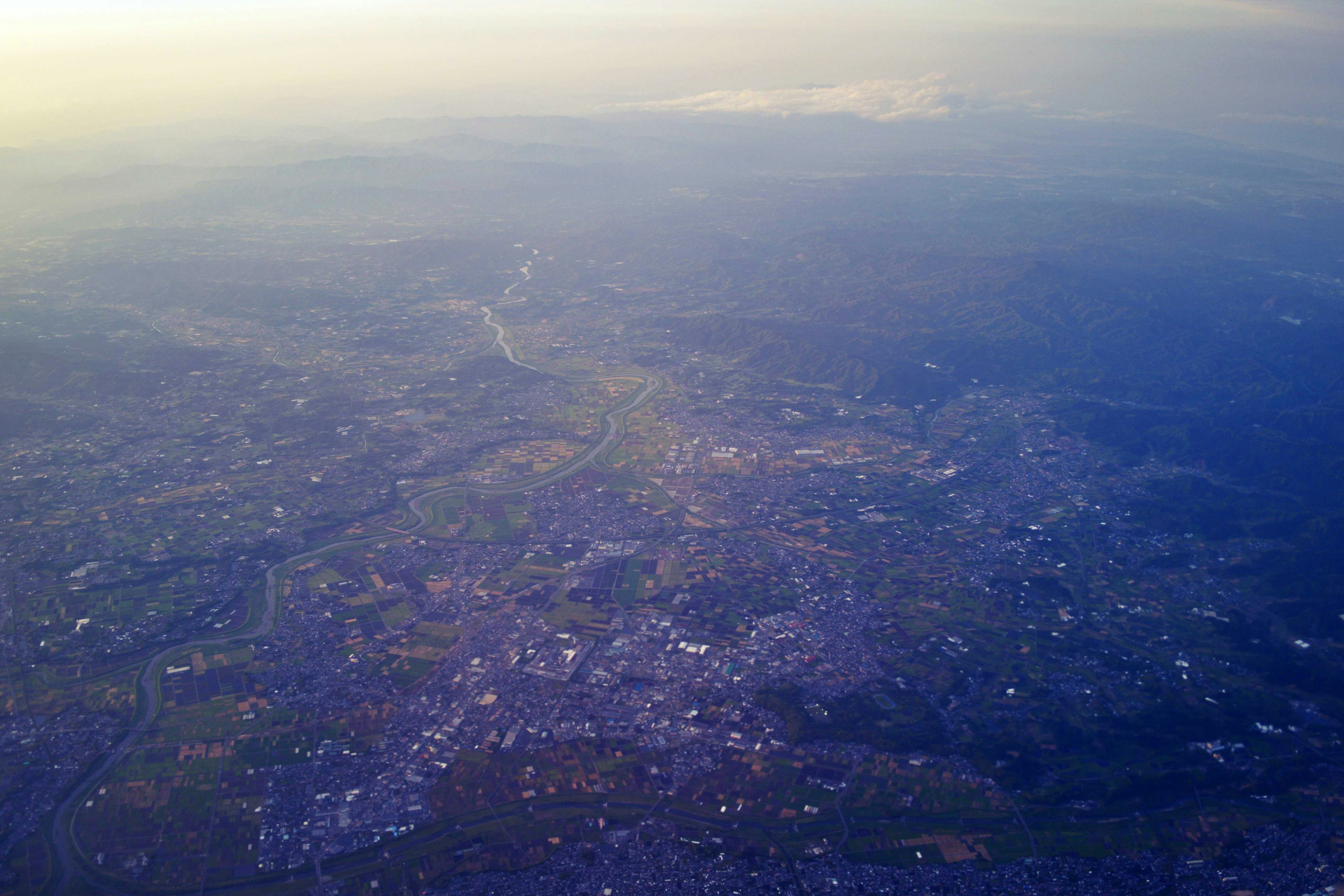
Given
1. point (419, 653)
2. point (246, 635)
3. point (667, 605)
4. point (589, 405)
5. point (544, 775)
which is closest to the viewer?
point (544, 775)

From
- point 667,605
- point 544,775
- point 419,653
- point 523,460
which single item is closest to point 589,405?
point 523,460

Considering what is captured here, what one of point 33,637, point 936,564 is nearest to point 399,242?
point 33,637

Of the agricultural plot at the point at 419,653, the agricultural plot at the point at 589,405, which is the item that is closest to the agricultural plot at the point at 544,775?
the agricultural plot at the point at 419,653

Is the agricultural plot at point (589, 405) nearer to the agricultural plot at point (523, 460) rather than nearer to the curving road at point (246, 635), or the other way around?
the curving road at point (246, 635)

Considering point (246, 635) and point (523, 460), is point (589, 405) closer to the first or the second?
point (523, 460)

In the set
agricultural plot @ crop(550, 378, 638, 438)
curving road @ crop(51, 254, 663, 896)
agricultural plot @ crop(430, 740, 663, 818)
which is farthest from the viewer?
agricultural plot @ crop(550, 378, 638, 438)

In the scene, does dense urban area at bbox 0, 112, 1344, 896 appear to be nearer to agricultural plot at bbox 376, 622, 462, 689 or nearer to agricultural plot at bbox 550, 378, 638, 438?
agricultural plot at bbox 376, 622, 462, 689

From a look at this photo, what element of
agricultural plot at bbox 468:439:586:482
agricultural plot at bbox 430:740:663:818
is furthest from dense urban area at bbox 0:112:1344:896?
agricultural plot at bbox 468:439:586:482

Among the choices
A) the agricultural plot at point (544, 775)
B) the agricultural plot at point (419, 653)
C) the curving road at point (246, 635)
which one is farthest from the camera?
the agricultural plot at point (419, 653)
